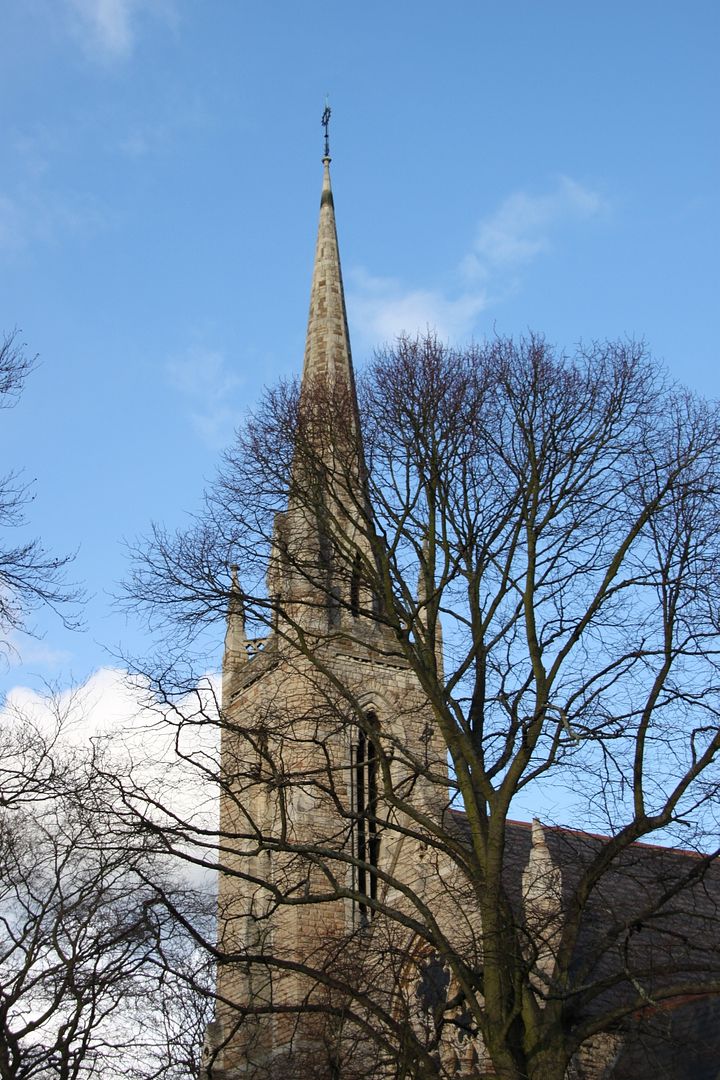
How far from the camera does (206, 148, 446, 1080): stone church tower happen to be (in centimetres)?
1272

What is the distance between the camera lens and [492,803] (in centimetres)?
1307

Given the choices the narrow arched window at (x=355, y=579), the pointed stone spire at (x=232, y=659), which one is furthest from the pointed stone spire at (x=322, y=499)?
the pointed stone spire at (x=232, y=659)

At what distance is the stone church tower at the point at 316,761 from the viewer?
1272 cm

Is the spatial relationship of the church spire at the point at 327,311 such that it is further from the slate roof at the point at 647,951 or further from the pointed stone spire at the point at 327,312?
the slate roof at the point at 647,951

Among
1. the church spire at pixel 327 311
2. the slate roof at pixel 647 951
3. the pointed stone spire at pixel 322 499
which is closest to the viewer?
the slate roof at pixel 647 951

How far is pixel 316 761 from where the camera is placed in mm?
18719

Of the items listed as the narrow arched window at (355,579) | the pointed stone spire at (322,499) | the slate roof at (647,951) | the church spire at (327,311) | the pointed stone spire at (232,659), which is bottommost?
the slate roof at (647,951)

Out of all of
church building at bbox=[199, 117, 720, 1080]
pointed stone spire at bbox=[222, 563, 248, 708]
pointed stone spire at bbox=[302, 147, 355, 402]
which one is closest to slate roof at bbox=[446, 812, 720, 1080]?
church building at bbox=[199, 117, 720, 1080]

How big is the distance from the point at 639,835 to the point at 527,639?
2661 mm

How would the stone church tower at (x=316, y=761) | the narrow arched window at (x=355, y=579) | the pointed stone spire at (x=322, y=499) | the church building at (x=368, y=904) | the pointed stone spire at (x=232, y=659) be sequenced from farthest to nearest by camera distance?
the pointed stone spire at (x=232, y=659) < the pointed stone spire at (x=322, y=499) < the narrow arched window at (x=355, y=579) < the stone church tower at (x=316, y=761) < the church building at (x=368, y=904)

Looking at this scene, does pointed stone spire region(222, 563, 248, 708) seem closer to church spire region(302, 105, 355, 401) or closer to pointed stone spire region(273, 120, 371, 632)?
church spire region(302, 105, 355, 401)

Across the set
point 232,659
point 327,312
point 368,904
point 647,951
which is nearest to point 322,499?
point 368,904

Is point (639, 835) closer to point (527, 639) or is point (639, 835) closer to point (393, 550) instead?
point (527, 639)

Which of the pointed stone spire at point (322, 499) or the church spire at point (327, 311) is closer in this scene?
the pointed stone spire at point (322, 499)
